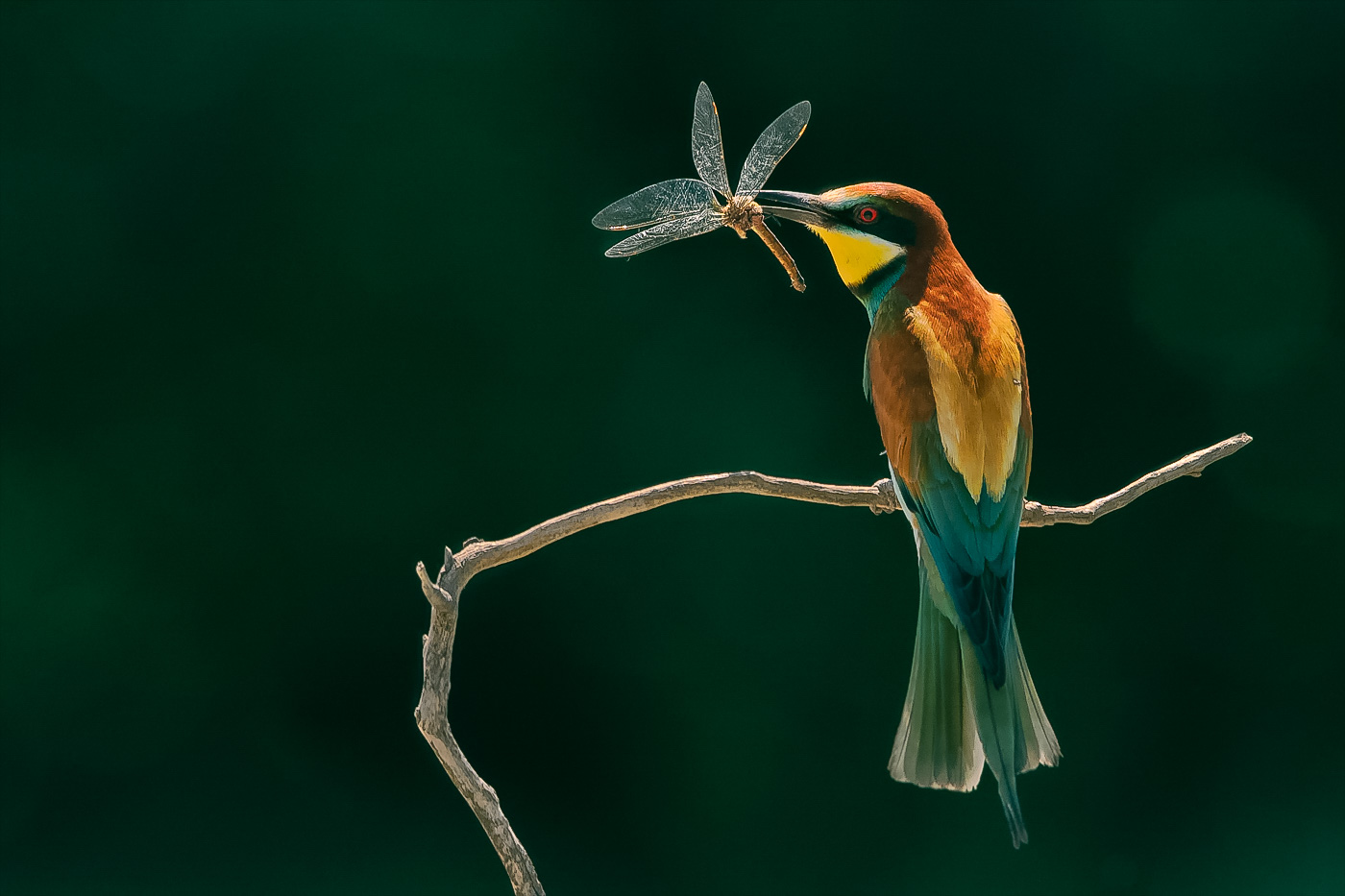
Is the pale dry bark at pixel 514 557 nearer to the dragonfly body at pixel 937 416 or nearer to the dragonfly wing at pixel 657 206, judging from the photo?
the dragonfly body at pixel 937 416

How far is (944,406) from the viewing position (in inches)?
44.0

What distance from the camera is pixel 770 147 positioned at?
3.89 feet

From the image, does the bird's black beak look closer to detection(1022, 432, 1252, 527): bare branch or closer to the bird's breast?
the bird's breast

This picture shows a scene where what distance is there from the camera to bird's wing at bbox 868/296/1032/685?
1.11m

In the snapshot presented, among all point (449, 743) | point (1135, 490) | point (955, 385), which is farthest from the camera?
point (1135, 490)

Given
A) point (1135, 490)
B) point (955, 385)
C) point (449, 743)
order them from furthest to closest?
point (1135, 490)
point (955, 385)
point (449, 743)

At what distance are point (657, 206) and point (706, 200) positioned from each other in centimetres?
6

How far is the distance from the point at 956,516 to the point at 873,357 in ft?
0.59

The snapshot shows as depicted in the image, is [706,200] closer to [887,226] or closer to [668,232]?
[668,232]

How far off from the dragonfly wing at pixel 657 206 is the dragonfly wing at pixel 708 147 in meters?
0.02

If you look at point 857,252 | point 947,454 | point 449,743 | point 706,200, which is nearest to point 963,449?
point 947,454

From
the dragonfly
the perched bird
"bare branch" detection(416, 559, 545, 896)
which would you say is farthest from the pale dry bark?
the dragonfly

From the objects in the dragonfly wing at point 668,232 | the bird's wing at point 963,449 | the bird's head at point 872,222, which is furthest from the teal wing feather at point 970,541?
the dragonfly wing at point 668,232

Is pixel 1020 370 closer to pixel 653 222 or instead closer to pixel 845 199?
pixel 845 199
